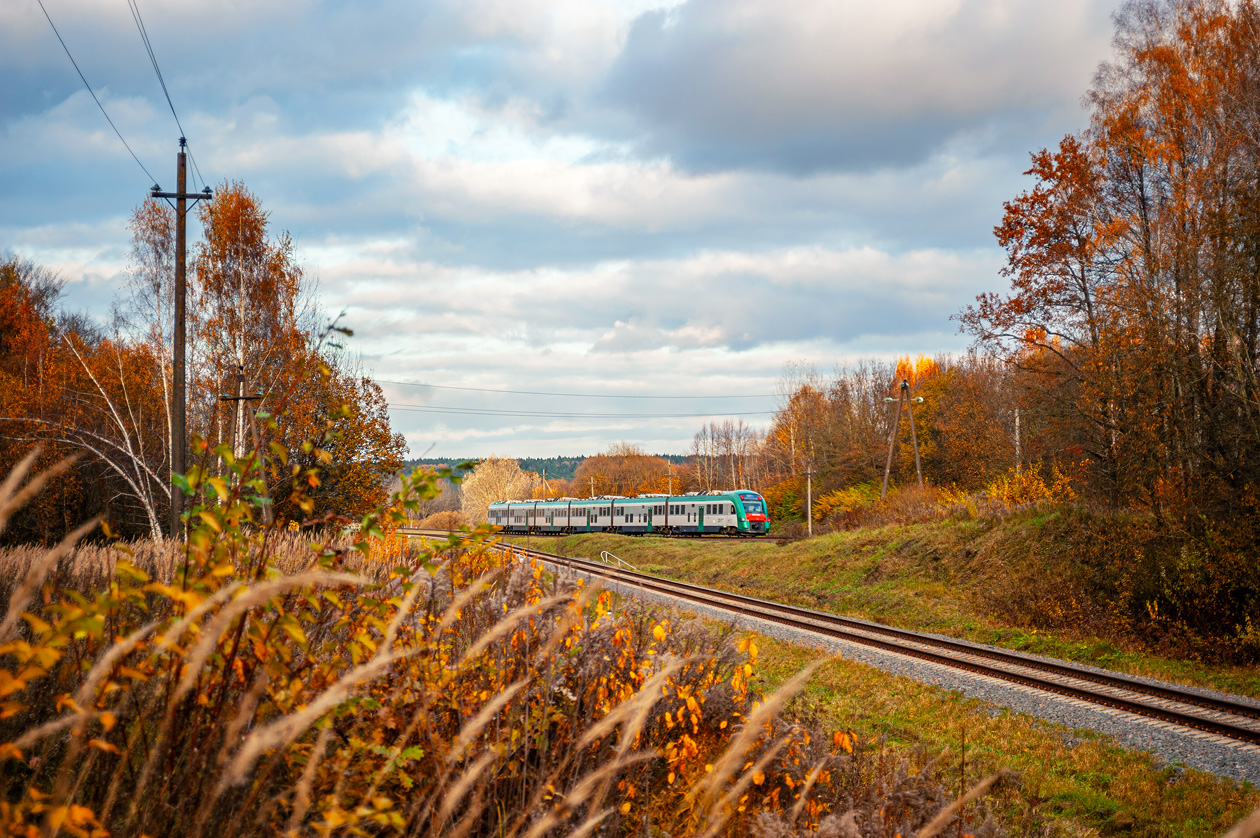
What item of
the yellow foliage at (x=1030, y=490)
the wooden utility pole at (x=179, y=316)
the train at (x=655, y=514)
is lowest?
the train at (x=655, y=514)

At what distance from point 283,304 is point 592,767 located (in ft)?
68.6

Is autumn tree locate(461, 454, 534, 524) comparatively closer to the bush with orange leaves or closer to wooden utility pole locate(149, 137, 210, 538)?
wooden utility pole locate(149, 137, 210, 538)

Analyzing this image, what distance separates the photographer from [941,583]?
58.3 feet

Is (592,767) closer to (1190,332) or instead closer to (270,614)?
(270,614)

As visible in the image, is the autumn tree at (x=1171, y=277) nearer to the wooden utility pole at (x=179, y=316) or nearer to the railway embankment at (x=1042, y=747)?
the railway embankment at (x=1042, y=747)

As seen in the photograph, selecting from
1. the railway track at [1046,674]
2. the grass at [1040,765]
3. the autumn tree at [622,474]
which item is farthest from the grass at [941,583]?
the autumn tree at [622,474]

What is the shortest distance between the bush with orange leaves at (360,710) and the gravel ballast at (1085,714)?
136 cm

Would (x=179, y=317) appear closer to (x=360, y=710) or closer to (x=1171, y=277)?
(x=360, y=710)

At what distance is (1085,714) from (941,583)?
30.1 feet

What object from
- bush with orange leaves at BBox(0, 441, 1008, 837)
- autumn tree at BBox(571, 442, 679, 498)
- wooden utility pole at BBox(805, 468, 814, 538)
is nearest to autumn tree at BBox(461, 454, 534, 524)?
autumn tree at BBox(571, 442, 679, 498)

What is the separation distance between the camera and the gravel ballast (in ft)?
24.1

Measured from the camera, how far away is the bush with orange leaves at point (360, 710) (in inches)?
67.5

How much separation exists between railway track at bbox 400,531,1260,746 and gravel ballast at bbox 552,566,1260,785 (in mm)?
253

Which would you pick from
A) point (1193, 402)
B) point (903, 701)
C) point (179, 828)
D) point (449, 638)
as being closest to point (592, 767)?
point (449, 638)
